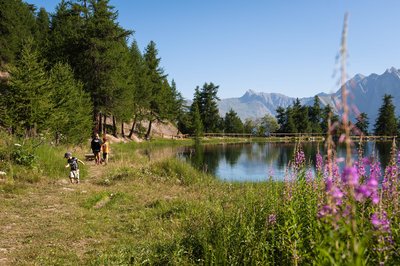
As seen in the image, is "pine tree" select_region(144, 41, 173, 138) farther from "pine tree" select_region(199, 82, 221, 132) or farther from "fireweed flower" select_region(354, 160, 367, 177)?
"fireweed flower" select_region(354, 160, 367, 177)

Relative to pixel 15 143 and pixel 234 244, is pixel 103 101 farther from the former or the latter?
pixel 234 244

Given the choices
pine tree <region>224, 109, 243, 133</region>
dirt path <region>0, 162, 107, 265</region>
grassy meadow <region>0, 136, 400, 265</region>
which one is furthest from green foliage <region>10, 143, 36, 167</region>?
pine tree <region>224, 109, 243, 133</region>

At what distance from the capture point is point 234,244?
6.21 meters

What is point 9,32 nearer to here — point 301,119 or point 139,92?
point 139,92

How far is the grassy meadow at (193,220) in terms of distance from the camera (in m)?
2.80

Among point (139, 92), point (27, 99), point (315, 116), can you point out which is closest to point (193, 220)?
point (27, 99)

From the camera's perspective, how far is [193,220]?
30.6 ft

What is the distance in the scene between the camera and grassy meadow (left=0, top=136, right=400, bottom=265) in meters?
2.80

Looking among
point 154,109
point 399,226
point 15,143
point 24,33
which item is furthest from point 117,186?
point 154,109

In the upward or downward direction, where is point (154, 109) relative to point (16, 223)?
upward

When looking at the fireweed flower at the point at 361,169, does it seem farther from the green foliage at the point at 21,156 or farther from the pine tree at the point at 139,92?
the pine tree at the point at 139,92

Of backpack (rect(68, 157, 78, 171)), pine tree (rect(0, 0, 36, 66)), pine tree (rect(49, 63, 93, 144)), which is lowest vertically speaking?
backpack (rect(68, 157, 78, 171))

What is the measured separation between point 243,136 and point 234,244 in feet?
352

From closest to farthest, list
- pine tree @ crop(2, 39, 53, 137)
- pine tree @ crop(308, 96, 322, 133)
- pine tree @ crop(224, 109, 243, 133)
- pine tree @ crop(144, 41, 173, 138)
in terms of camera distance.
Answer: pine tree @ crop(2, 39, 53, 137)
pine tree @ crop(144, 41, 173, 138)
pine tree @ crop(224, 109, 243, 133)
pine tree @ crop(308, 96, 322, 133)
